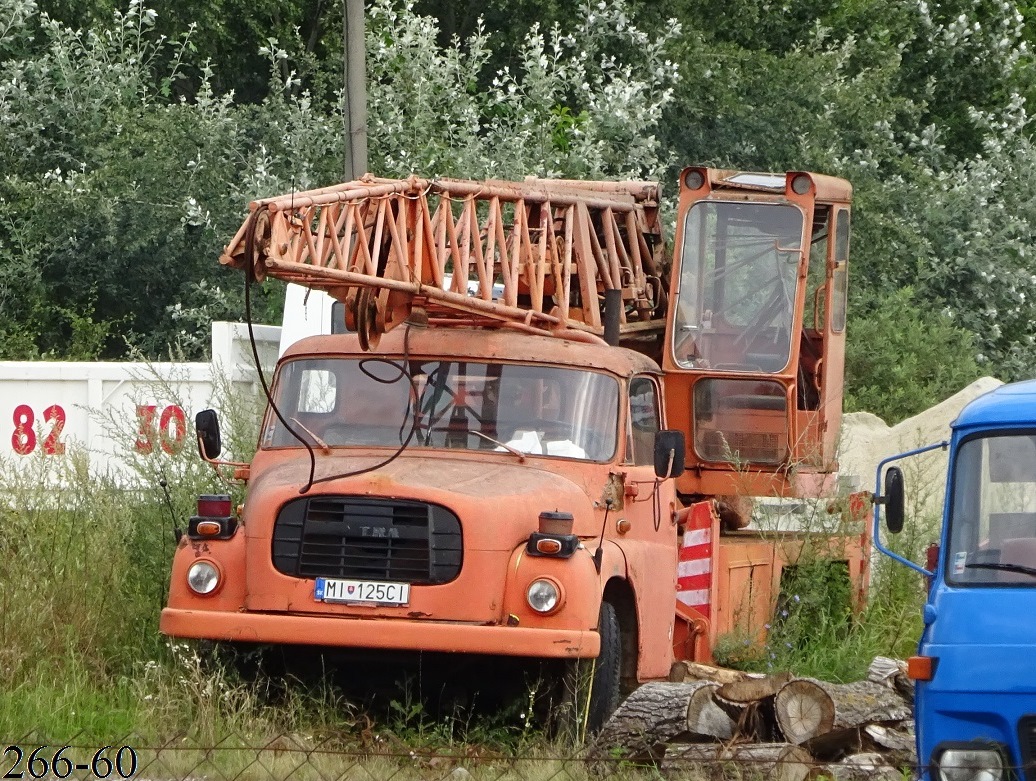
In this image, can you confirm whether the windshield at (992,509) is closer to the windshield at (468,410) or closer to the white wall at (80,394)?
the windshield at (468,410)

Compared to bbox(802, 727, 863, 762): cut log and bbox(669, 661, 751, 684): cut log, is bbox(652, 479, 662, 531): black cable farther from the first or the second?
bbox(802, 727, 863, 762): cut log

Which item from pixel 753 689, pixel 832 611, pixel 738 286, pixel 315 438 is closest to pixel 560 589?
pixel 753 689

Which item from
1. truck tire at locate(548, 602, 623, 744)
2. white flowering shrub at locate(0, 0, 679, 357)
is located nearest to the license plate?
truck tire at locate(548, 602, 623, 744)

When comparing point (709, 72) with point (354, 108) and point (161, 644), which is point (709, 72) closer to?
point (354, 108)

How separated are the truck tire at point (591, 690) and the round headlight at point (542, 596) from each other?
1.14ft

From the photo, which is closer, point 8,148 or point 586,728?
point 586,728

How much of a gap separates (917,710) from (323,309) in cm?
912

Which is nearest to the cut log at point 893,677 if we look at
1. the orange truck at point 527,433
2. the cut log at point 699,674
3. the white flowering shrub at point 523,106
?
the cut log at point 699,674

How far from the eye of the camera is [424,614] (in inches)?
316

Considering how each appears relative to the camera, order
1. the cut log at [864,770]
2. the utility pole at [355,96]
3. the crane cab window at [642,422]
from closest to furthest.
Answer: the cut log at [864,770] < the crane cab window at [642,422] < the utility pole at [355,96]

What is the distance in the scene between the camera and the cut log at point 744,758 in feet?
23.1

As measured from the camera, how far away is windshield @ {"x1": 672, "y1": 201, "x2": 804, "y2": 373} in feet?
38.9

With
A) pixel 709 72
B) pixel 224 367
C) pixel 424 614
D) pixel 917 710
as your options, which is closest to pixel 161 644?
pixel 424 614

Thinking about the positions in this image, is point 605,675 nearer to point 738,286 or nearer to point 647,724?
point 647,724
